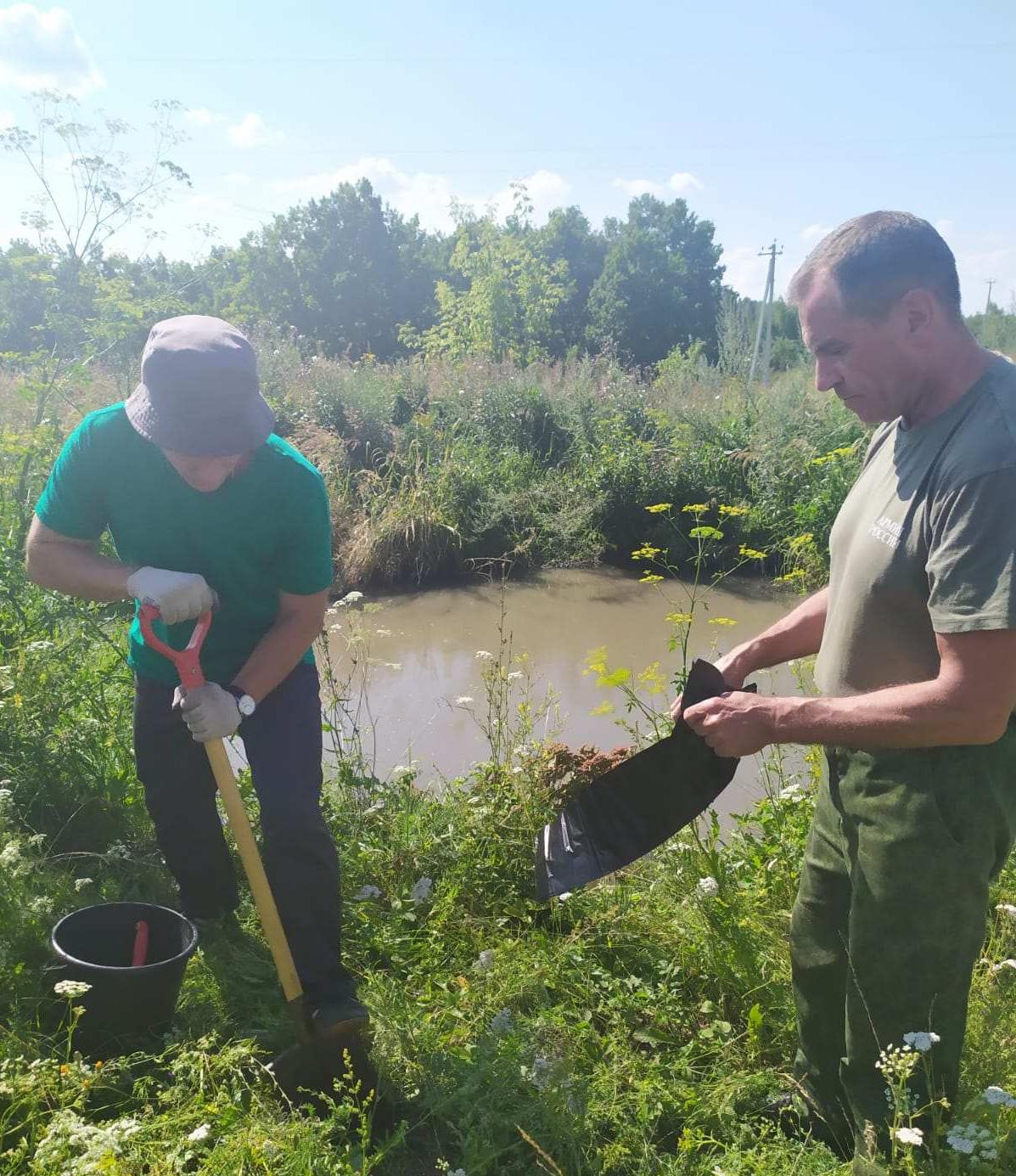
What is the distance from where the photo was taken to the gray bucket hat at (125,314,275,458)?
212cm

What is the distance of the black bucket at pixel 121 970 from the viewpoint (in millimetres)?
2133

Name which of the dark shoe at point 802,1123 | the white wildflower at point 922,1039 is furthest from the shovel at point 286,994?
the white wildflower at point 922,1039

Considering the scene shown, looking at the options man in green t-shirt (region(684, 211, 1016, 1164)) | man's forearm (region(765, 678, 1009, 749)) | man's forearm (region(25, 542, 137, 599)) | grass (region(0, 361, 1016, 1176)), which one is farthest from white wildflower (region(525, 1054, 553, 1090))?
man's forearm (region(25, 542, 137, 599))

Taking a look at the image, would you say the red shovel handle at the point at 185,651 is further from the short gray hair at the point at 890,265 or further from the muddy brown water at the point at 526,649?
the muddy brown water at the point at 526,649

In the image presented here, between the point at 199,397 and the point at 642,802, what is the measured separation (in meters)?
1.41

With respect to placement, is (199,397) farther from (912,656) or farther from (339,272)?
(339,272)


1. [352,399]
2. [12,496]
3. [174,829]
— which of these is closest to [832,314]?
[174,829]

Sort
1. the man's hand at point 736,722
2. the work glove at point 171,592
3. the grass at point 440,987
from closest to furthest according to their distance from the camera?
the man's hand at point 736,722 < the grass at point 440,987 < the work glove at point 171,592

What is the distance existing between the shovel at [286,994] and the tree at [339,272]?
119 feet

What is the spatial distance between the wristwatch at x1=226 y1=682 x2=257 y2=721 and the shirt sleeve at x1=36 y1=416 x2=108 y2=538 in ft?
1.90

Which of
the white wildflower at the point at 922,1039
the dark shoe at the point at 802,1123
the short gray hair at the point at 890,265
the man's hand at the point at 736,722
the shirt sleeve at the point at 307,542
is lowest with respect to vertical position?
the dark shoe at the point at 802,1123

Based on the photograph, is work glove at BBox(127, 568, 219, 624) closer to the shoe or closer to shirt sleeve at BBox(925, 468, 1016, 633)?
the shoe

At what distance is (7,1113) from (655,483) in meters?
8.39

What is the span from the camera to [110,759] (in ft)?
11.2
